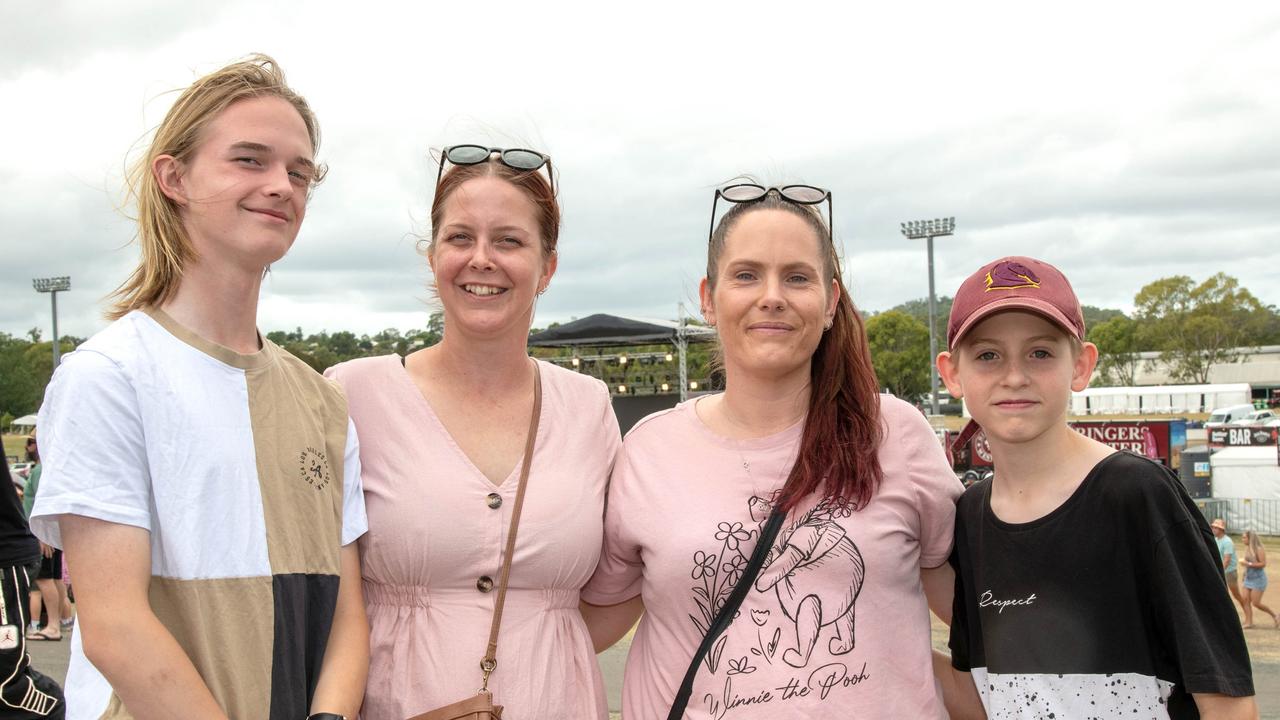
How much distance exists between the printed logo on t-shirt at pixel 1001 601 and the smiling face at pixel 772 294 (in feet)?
2.36

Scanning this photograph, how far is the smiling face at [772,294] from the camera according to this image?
2.33m

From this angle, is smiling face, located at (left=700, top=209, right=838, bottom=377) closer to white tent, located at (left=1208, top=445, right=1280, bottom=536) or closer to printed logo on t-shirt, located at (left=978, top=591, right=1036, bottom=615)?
printed logo on t-shirt, located at (left=978, top=591, right=1036, bottom=615)

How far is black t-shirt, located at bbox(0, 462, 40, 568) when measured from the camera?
3.53 m

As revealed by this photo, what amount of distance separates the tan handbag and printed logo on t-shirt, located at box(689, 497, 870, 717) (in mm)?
463

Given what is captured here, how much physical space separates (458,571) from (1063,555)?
1399 mm

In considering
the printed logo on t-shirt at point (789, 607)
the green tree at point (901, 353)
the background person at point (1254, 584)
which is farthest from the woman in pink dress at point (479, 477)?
the green tree at point (901, 353)

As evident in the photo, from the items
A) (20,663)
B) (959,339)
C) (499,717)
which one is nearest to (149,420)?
(499,717)

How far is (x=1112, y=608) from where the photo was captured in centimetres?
191

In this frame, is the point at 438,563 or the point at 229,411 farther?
the point at 438,563

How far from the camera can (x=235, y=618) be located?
1726mm

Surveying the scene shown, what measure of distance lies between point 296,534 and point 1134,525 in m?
1.77

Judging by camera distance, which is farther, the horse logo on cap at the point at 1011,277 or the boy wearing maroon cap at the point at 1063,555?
the horse logo on cap at the point at 1011,277

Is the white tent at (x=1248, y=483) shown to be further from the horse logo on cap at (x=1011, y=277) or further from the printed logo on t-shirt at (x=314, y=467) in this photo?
the printed logo on t-shirt at (x=314, y=467)

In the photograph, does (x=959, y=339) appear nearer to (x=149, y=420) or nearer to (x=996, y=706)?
(x=996, y=706)
